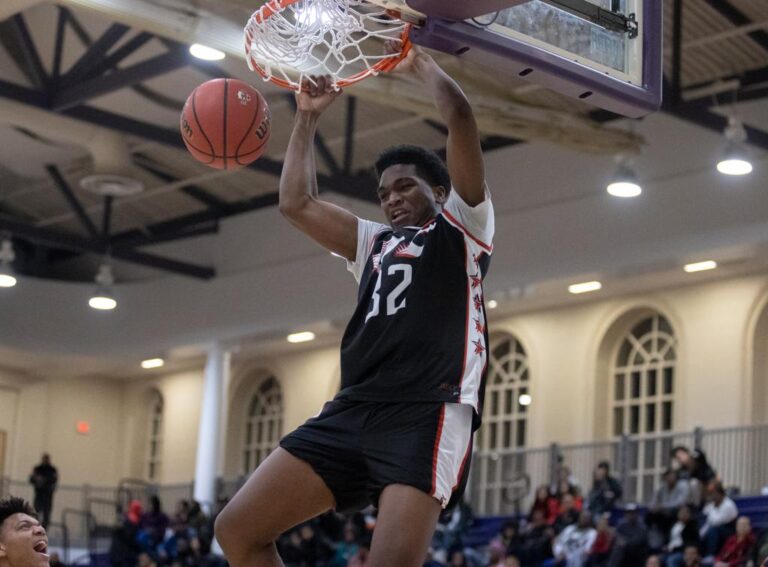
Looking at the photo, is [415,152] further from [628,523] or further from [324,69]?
[628,523]

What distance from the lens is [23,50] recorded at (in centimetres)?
2119

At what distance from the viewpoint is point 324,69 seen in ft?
20.1

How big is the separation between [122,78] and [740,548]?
961 cm

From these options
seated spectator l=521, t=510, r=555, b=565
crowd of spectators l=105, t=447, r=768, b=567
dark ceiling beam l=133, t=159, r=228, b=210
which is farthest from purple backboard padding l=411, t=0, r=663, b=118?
dark ceiling beam l=133, t=159, r=228, b=210

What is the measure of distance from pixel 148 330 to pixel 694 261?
12.5m

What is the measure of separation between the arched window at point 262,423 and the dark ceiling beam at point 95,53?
481 inches

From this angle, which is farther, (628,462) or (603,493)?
(628,462)

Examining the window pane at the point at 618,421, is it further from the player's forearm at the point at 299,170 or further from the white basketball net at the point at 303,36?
the player's forearm at the point at 299,170

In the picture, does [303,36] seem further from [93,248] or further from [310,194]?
[93,248]

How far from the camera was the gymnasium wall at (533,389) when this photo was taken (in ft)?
77.5

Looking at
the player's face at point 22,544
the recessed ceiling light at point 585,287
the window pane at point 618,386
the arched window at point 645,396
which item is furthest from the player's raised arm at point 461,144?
the window pane at point 618,386

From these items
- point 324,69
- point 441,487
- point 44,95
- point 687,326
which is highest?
point 44,95

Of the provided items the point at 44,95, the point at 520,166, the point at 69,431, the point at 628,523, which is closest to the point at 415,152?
the point at 628,523

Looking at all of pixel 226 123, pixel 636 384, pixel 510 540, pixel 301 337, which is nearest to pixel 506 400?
pixel 636 384
